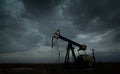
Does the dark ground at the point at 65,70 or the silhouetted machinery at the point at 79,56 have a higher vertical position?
the silhouetted machinery at the point at 79,56

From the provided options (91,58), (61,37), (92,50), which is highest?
(61,37)

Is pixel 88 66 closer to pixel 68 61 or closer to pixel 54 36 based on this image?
pixel 68 61

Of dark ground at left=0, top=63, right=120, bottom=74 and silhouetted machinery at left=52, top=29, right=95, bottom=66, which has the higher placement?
silhouetted machinery at left=52, top=29, right=95, bottom=66

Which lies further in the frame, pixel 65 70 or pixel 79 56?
pixel 79 56

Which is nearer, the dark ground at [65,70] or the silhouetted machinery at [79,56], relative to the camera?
the dark ground at [65,70]

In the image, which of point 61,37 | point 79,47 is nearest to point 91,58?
point 79,47

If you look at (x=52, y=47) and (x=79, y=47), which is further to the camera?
(x=79, y=47)

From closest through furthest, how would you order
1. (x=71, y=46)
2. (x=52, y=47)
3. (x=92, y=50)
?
(x=52, y=47) → (x=71, y=46) → (x=92, y=50)

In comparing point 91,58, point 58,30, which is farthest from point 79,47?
point 58,30

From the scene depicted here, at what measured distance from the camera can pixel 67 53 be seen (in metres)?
33.4

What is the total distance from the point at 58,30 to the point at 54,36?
1959mm

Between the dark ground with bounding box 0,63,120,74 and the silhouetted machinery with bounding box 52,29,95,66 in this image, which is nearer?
the dark ground with bounding box 0,63,120,74

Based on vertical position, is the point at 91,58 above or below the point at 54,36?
below

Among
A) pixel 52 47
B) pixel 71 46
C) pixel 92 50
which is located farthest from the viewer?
pixel 92 50
